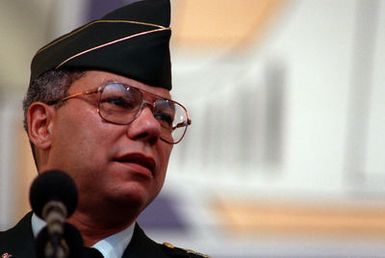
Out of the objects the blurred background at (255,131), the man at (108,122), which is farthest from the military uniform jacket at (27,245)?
the blurred background at (255,131)

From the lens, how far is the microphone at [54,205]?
1.25 metres

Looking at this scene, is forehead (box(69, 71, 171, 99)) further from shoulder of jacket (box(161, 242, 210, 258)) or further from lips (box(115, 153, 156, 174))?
shoulder of jacket (box(161, 242, 210, 258))

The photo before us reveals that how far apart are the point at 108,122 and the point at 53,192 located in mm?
371

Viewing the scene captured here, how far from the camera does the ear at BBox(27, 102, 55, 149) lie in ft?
5.86

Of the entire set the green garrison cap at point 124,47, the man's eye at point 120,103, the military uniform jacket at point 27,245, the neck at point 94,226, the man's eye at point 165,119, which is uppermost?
the green garrison cap at point 124,47

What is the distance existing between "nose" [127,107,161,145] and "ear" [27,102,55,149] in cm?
16

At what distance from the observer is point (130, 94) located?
1735 millimetres

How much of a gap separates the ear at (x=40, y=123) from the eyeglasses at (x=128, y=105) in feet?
0.09

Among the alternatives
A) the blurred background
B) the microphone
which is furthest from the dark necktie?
the blurred background

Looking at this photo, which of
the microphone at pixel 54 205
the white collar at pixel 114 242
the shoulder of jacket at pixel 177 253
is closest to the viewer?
the microphone at pixel 54 205

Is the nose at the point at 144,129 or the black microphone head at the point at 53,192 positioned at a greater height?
the nose at the point at 144,129

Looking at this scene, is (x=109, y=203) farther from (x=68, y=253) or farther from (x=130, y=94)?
(x=68, y=253)

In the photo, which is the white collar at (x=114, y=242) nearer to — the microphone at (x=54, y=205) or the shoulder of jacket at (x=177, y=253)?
the shoulder of jacket at (x=177, y=253)

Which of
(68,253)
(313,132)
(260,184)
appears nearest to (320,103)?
(313,132)
